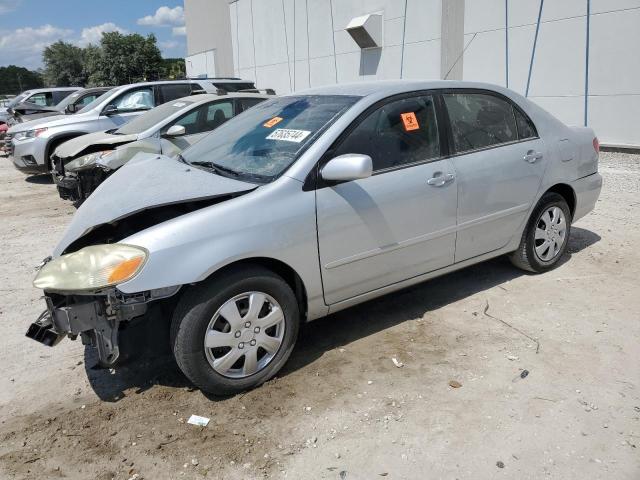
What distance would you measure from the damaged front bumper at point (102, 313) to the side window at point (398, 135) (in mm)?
1489

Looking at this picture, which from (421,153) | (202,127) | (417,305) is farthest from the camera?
(202,127)

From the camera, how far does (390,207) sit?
3.53 m

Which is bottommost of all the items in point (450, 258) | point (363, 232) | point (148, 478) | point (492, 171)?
point (148, 478)

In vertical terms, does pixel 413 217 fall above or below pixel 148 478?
above

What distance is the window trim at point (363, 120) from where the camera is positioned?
3.25 metres

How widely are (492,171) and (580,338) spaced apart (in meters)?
1.37

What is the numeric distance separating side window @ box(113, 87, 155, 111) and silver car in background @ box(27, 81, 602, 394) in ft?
21.8

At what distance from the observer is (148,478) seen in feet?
8.39

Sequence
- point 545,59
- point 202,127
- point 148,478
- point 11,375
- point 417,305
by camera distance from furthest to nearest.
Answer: point 545,59 < point 202,127 < point 417,305 < point 11,375 < point 148,478

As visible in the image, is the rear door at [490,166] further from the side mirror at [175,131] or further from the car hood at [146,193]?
the side mirror at [175,131]

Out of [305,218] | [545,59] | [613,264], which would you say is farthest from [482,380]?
[545,59]

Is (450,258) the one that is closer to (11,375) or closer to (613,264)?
(613,264)

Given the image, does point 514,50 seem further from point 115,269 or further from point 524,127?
point 115,269

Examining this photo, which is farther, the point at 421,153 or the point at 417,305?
the point at 417,305
